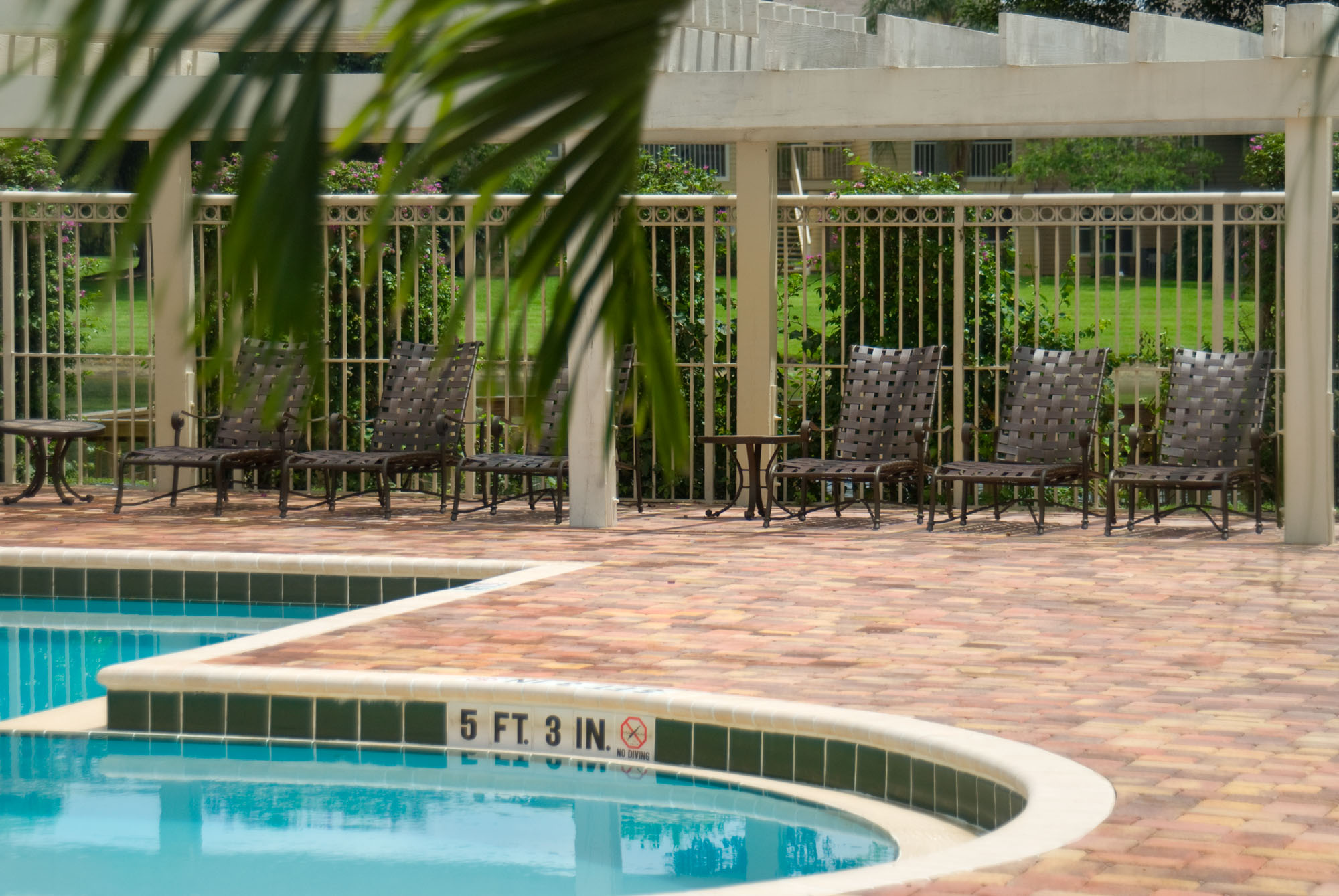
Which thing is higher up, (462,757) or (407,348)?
(407,348)

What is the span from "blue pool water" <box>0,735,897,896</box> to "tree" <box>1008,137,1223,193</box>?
23.3 m

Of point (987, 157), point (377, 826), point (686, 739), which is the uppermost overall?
point (987, 157)

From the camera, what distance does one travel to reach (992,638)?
6.92 m

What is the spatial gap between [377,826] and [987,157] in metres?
34.6

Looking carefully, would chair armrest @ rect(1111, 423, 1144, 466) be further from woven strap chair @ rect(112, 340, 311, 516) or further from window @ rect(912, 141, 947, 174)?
window @ rect(912, 141, 947, 174)

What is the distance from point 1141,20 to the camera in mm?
9602

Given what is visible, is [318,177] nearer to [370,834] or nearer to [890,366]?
[370,834]

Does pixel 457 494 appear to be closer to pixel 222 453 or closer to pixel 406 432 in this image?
pixel 406 432

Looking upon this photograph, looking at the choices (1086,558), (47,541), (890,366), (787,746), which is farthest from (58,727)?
(890,366)

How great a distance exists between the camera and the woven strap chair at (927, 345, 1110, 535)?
34.0ft

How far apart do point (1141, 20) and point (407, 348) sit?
5136mm

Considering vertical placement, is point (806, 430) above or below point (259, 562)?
above

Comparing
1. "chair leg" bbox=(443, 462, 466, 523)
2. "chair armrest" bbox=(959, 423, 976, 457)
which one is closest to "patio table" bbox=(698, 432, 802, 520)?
"chair armrest" bbox=(959, 423, 976, 457)

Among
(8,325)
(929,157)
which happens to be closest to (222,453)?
(8,325)
